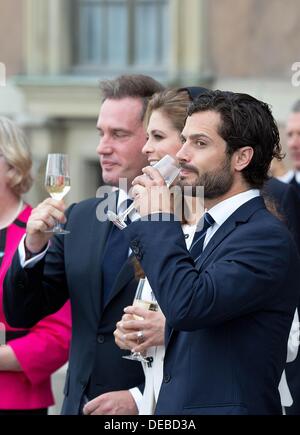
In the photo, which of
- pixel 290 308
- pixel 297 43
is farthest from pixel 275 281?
pixel 297 43

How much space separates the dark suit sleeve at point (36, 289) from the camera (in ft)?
13.7

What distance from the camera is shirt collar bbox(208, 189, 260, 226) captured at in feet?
11.1

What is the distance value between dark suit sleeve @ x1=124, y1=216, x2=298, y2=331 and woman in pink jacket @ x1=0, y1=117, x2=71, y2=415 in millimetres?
1512

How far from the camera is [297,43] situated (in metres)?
14.1

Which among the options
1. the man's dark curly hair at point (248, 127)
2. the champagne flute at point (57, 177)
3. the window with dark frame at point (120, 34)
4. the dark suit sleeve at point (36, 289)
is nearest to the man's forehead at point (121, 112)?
the champagne flute at point (57, 177)

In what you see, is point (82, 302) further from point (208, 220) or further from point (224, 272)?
point (224, 272)

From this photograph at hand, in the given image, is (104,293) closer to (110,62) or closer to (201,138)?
(201,138)

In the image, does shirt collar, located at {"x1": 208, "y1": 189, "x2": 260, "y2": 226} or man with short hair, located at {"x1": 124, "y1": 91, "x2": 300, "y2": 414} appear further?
shirt collar, located at {"x1": 208, "y1": 189, "x2": 260, "y2": 226}

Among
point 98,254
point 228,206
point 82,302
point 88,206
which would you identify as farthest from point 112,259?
point 228,206

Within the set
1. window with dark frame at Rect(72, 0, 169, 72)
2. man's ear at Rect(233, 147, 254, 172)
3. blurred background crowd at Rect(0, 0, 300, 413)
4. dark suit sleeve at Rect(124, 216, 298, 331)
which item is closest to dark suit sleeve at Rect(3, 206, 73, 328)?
dark suit sleeve at Rect(124, 216, 298, 331)

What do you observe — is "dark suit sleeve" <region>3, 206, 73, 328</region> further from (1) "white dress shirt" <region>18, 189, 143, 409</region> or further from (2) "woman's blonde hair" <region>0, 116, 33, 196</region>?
(2) "woman's blonde hair" <region>0, 116, 33, 196</region>

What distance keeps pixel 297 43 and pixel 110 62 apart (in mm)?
3028

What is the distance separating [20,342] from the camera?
4.65m

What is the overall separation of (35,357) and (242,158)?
168cm
